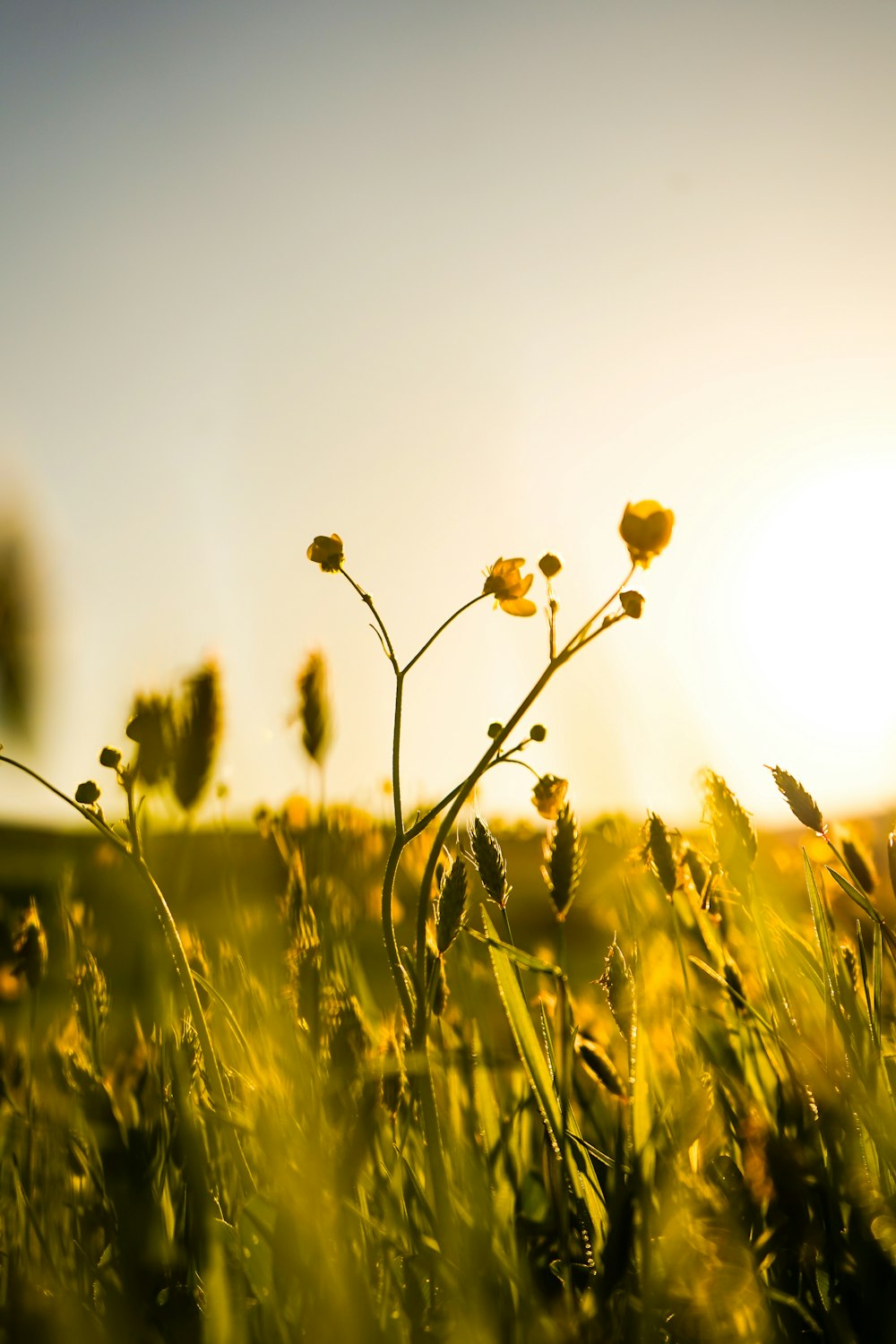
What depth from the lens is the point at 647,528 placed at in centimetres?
113

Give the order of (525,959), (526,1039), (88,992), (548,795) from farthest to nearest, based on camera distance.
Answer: (88,992) → (548,795) → (526,1039) → (525,959)

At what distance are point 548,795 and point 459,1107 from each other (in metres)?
0.47

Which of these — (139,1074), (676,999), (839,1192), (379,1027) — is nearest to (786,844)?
(676,999)

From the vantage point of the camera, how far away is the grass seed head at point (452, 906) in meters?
0.93

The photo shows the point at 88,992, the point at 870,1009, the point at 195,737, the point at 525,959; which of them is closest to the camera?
the point at 525,959

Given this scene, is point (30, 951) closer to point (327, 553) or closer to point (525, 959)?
point (327, 553)

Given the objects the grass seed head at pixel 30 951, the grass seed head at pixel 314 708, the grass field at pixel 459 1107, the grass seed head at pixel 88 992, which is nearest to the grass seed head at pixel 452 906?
the grass field at pixel 459 1107

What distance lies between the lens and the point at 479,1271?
2.84ft

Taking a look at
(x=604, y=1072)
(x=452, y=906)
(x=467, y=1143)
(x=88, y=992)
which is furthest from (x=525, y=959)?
(x=88, y=992)

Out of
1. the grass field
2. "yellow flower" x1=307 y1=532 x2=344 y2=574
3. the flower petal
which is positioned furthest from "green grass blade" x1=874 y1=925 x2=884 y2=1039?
"yellow flower" x1=307 y1=532 x2=344 y2=574

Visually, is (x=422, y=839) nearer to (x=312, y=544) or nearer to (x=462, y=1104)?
(x=462, y=1104)

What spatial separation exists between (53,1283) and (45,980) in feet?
2.73

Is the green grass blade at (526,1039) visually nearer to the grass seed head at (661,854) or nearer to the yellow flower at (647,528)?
the grass seed head at (661,854)

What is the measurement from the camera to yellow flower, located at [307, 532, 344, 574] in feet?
4.13
